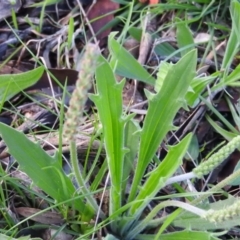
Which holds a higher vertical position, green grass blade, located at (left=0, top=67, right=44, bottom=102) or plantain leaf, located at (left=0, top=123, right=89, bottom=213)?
green grass blade, located at (left=0, top=67, right=44, bottom=102)

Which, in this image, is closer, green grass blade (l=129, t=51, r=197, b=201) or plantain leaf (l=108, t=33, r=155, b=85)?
green grass blade (l=129, t=51, r=197, b=201)

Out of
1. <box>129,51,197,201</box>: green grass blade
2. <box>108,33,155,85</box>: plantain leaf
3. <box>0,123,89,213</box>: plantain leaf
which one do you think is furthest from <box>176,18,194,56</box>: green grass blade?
<box>0,123,89,213</box>: plantain leaf

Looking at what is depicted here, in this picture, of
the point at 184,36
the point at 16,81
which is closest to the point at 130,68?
the point at 184,36

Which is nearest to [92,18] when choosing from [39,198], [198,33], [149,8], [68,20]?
[68,20]

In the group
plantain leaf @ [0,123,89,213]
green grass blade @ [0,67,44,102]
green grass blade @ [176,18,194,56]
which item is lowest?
plantain leaf @ [0,123,89,213]

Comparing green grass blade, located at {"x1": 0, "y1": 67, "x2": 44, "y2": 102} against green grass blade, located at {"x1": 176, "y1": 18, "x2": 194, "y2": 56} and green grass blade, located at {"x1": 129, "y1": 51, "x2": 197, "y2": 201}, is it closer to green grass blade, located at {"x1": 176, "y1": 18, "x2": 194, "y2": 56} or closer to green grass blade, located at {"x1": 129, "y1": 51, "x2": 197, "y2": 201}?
green grass blade, located at {"x1": 129, "y1": 51, "x2": 197, "y2": 201}

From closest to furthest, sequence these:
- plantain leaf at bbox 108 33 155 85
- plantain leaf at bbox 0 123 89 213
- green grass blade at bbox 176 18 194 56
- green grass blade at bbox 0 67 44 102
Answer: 1. plantain leaf at bbox 0 123 89 213
2. green grass blade at bbox 0 67 44 102
3. plantain leaf at bbox 108 33 155 85
4. green grass blade at bbox 176 18 194 56

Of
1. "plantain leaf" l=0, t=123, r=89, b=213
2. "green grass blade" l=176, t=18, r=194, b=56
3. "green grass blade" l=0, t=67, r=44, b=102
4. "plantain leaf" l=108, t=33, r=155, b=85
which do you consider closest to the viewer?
"plantain leaf" l=0, t=123, r=89, b=213

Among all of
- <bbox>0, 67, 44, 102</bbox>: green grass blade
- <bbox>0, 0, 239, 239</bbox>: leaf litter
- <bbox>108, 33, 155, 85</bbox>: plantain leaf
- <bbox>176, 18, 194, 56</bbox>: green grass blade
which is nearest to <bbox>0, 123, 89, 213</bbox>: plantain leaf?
<bbox>0, 0, 239, 239</bbox>: leaf litter

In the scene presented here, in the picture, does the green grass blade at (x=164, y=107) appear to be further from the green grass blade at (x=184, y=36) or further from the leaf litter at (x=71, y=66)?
the green grass blade at (x=184, y=36)

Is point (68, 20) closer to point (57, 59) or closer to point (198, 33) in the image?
point (57, 59)
